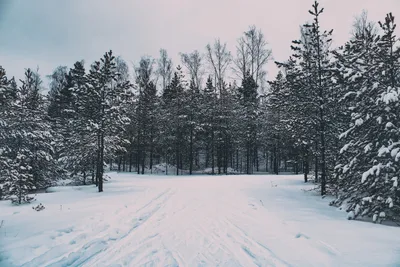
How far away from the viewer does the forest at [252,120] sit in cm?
836

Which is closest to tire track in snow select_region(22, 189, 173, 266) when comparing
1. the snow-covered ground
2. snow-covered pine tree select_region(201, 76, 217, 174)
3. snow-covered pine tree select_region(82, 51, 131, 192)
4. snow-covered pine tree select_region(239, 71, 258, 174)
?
the snow-covered ground

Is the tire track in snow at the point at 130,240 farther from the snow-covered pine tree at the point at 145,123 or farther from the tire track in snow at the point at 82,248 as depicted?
the snow-covered pine tree at the point at 145,123

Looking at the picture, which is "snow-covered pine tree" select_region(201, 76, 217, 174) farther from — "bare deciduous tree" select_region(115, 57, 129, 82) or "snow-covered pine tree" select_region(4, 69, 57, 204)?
"bare deciduous tree" select_region(115, 57, 129, 82)

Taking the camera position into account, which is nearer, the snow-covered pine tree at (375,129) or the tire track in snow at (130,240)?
the tire track in snow at (130,240)

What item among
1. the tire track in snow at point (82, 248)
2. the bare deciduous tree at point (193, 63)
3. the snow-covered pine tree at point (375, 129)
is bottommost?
the tire track in snow at point (82, 248)

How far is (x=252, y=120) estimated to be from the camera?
33.4m

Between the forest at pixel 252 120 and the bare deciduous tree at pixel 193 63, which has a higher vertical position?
the bare deciduous tree at pixel 193 63

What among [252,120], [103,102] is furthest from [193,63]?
[103,102]

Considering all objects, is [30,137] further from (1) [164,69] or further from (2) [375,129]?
(1) [164,69]

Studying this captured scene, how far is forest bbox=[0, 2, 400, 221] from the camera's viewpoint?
8.36 meters

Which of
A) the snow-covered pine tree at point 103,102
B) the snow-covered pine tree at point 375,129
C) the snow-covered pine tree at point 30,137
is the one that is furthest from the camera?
the snow-covered pine tree at point 30,137

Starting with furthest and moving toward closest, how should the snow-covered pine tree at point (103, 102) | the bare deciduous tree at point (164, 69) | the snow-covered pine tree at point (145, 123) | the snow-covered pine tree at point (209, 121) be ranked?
the bare deciduous tree at point (164, 69) < the snow-covered pine tree at point (145, 123) < the snow-covered pine tree at point (209, 121) < the snow-covered pine tree at point (103, 102)

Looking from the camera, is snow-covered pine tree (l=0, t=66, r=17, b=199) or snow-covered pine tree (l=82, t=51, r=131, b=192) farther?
snow-covered pine tree (l=82, t=51, r=131, b=192)

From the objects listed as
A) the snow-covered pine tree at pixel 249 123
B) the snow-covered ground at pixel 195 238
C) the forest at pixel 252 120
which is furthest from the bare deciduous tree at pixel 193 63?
the snow-covered ground at pixel 195 238
